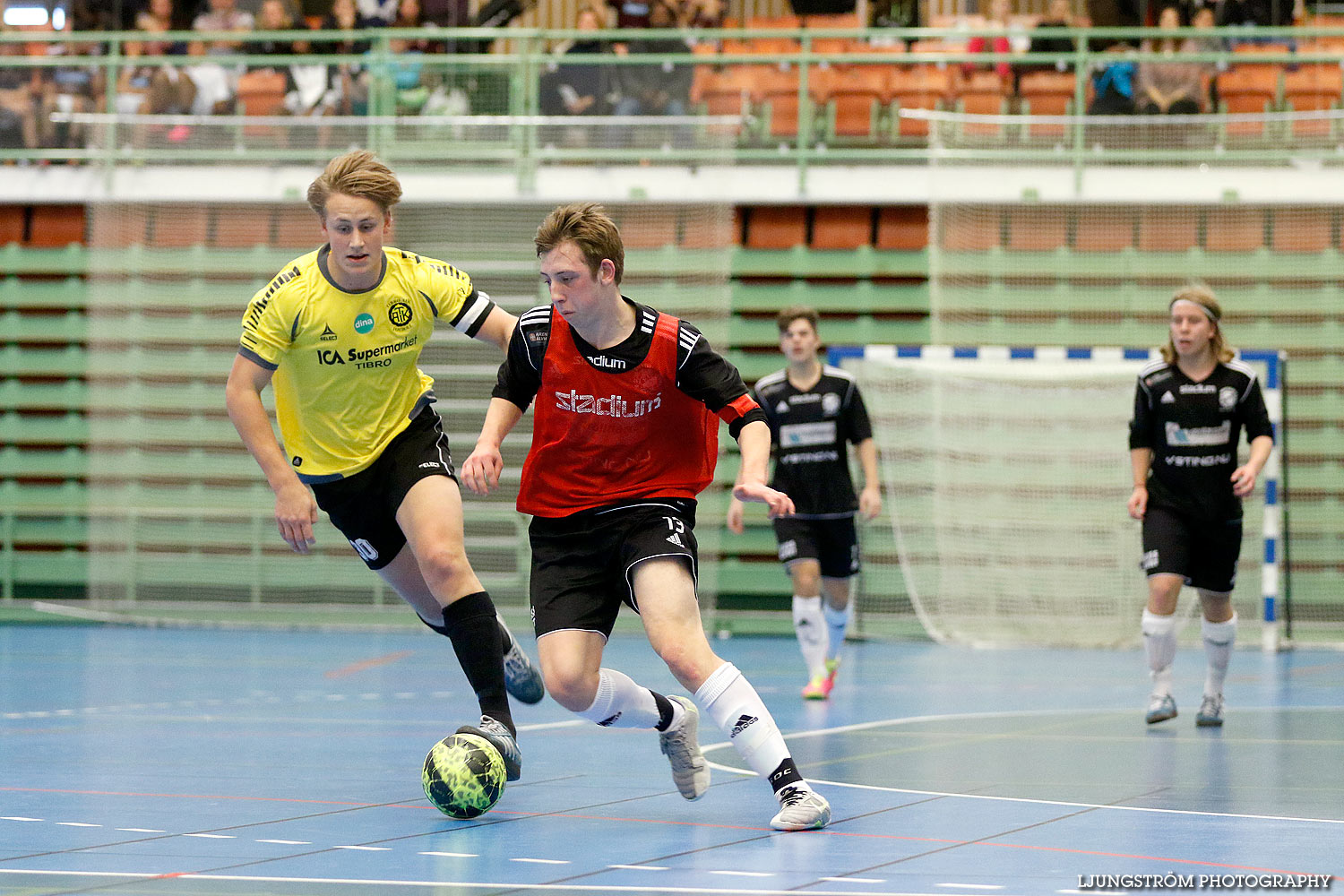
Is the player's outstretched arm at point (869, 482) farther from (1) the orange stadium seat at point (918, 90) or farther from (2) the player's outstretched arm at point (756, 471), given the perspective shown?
(1) the orange stadium seat at point (918, 90)

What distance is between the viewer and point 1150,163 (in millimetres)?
13062

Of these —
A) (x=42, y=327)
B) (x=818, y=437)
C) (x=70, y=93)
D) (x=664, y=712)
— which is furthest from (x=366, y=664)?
(x=70, y=93)

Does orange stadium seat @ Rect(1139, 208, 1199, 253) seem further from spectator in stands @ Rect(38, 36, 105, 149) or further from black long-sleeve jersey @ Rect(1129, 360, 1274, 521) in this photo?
spectator in stands @ Rect(38, 36, 105, 149)

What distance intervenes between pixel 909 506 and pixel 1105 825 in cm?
846

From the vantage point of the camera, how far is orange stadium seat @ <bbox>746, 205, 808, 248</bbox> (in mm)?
14305

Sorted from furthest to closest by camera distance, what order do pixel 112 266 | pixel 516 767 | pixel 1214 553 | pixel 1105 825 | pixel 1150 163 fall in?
pixel 112 266
pixel 1150 163
pixel 1214 553
pixel 516 767
pixel 1105 825

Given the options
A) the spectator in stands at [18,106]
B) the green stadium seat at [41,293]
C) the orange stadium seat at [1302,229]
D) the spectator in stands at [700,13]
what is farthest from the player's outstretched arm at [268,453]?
the green stadium seat at [41,293]

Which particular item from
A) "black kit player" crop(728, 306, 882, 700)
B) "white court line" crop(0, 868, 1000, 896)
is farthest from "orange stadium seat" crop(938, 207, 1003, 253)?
"white court line" crop(0, 868, 1000, 896)

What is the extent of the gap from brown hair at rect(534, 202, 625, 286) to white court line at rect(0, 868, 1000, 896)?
179 cm

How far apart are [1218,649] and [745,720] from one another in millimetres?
3845

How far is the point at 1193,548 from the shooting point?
7613 mm

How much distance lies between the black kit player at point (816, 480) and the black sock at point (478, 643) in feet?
11.8

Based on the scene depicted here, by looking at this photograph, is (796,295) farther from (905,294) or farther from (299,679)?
(299,679)

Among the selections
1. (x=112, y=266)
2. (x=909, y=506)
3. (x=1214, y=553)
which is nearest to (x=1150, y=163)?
(x=909, y=506)
